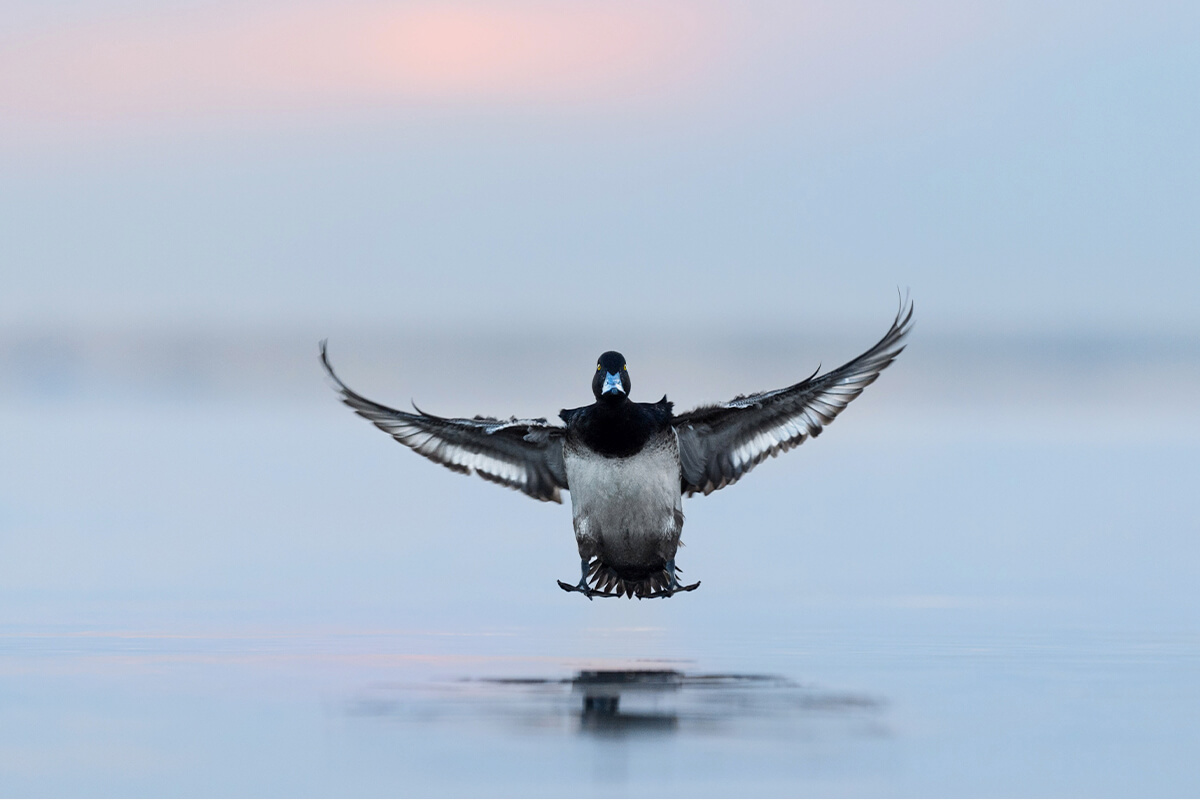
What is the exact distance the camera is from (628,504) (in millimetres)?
9461

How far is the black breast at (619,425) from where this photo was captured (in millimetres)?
9445

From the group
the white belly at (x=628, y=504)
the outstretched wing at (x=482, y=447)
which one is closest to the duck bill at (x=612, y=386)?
the white belly at (x=628, y=504)

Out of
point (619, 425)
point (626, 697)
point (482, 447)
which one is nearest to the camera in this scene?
point (626, 697)

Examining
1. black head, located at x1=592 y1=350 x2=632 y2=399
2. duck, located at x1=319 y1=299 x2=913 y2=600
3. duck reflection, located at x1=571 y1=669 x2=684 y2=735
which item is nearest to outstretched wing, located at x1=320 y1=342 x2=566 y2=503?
duck, located at x1=319 y1=299 x2=913 y2=600

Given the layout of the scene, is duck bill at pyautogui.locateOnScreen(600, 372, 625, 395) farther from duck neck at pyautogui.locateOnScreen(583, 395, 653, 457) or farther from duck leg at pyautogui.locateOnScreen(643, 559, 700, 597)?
duck leg at pyautogui.locateOnScreen(643, 559, 700, 597)

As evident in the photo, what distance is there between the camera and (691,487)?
10.2 metres

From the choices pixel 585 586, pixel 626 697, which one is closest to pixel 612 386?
pixel 585 586

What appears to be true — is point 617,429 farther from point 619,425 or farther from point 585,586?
point 585,586

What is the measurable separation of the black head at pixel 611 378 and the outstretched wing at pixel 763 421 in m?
0.37

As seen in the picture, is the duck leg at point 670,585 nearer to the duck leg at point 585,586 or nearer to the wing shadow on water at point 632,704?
the duck leg at point 585,586

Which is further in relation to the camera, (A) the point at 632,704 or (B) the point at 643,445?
(B) the point at 643,445

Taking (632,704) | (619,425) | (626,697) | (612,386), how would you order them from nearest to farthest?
→ (632,704) → (626,697) → (619,425) → (612,386)

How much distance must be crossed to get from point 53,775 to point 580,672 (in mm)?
2659

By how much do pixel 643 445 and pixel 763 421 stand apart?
2.77 ft
